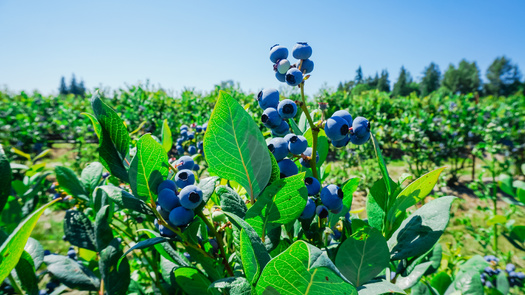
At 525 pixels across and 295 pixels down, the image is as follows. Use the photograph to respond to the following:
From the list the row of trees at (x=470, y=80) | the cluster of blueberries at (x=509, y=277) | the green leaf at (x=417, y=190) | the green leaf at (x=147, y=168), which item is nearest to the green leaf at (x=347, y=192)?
the green leaf at (x=417, y=190)

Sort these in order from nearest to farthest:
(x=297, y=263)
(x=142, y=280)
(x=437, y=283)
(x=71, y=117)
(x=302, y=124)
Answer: (x=297, y=263)
(x=302, y=124)
(x=437, y=283)
(x=142, y=280)
(x=71, y=117)

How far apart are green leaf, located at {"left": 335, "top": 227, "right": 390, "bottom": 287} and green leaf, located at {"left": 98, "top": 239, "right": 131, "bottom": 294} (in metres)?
0.60

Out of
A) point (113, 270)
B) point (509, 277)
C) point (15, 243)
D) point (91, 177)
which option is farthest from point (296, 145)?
point (509, 277)

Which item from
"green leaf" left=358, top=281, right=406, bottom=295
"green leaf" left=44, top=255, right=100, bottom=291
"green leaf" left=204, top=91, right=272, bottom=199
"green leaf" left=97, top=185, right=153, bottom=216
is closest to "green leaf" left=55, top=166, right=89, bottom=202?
"green leaf" left=44, top=255, right=100, bottom=291

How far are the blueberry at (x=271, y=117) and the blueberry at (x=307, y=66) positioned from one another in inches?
6.8

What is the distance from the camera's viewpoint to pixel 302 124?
0.80 m

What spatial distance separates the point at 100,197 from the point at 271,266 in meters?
0.70

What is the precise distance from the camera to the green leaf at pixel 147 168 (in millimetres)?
473

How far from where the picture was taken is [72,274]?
2.61ft

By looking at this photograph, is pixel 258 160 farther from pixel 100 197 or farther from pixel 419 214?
pixel 100 197

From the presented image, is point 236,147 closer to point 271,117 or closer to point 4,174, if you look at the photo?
point 271,117

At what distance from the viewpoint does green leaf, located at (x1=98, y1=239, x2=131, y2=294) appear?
2.37ft

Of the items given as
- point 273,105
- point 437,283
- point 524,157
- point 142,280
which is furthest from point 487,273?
point 524,157

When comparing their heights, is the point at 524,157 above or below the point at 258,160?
below
